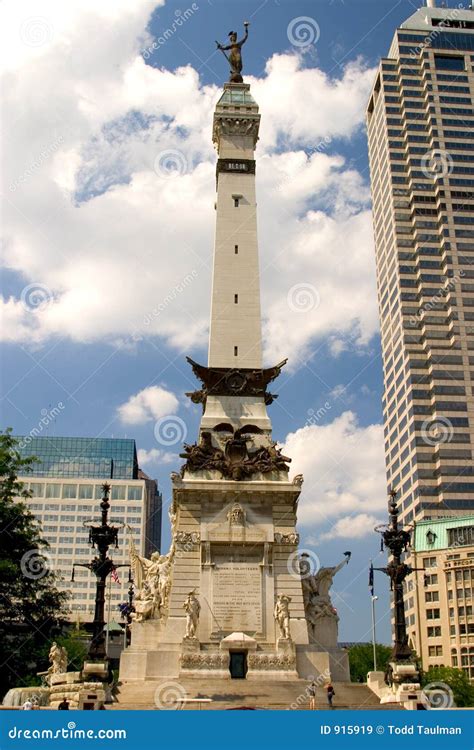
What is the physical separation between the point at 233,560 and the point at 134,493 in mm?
81648

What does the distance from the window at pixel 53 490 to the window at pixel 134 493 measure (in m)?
9.88

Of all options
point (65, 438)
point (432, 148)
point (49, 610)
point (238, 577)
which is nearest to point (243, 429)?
point (238, 577)

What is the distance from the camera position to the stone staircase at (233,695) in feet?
91.9

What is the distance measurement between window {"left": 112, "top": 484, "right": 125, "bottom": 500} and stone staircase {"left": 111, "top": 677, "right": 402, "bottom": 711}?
83.8m

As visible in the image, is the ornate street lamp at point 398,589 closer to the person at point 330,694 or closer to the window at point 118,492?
the person at point 330,694

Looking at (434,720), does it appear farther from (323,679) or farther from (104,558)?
(104,558)

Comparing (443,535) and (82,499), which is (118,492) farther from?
(443,535)

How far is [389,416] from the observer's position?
95.5m

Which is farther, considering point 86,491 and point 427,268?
point 86,491

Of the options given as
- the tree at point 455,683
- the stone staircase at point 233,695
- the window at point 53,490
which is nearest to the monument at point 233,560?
the stone staircase at point 233,695

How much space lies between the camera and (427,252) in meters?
92.9

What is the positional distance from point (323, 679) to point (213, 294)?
20.0 metres

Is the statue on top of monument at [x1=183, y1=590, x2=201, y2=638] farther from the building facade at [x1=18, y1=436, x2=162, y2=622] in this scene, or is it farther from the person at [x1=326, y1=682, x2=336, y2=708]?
the building facade at [x1=18, y1=436, x2=162, y2=622]

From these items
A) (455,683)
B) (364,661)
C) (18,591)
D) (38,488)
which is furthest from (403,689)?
(38,488)
